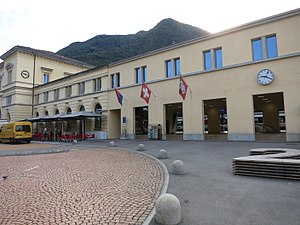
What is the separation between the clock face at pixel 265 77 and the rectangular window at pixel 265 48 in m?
1.27

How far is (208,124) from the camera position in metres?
34.3

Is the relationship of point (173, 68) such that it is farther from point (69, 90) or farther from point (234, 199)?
point (69, 90)

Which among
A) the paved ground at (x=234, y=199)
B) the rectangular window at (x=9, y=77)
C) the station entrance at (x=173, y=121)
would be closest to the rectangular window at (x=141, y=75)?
the station entrance at (x=173, y=121)

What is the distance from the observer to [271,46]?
18.0m

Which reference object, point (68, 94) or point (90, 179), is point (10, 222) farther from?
point (68, 94)

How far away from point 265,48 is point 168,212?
60.4 feet

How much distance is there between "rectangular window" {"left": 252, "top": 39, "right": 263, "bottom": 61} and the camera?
1832 cm

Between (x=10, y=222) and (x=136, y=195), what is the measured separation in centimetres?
275

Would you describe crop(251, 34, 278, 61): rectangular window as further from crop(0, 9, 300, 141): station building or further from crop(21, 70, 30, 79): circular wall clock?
Answer: crop(21, 70, 30, 79): circular wall clock

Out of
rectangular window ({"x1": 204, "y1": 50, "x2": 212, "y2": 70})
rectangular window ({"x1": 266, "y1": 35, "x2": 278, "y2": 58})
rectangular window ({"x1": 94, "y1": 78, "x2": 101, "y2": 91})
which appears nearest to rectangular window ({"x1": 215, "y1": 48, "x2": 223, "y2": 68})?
rectangular window ({"x1": 204, "y1": 50, "x2": 212, "y2": 70})

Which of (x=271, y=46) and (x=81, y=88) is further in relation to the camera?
(x=81, y=88)

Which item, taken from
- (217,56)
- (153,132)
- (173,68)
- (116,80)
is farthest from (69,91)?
(217,56)

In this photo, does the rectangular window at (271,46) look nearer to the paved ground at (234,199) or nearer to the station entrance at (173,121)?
the paved ground at (234,199)

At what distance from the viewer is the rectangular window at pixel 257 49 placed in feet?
60.1
